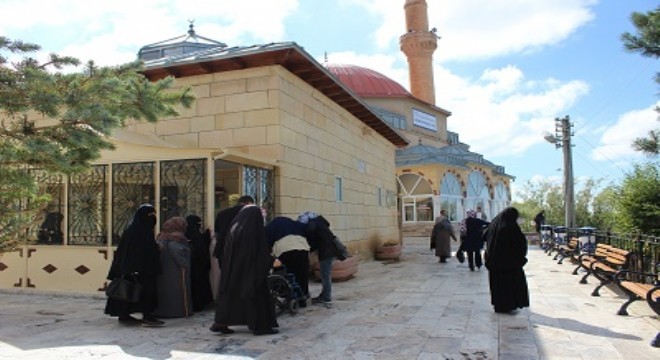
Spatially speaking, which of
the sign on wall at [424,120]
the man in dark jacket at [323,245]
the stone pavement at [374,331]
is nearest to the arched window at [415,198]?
the sign on wall at [424,120]

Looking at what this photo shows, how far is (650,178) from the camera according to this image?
10141 mm

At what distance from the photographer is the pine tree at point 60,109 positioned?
4504 mm

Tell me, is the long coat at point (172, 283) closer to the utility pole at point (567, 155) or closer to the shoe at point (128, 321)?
the shoe at point (128, 321)

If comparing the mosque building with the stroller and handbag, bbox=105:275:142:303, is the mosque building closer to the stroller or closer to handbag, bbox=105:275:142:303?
the stroller

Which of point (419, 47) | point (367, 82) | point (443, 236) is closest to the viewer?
point (443, 236)

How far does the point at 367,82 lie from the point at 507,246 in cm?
2467

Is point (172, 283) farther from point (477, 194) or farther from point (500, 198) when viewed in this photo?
point (500, 198)

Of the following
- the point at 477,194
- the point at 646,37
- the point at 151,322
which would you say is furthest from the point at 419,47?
the point at 151,322

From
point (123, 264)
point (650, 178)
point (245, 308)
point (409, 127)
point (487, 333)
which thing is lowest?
point (487, 333)

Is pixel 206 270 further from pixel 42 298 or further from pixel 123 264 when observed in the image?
pixel 42 298

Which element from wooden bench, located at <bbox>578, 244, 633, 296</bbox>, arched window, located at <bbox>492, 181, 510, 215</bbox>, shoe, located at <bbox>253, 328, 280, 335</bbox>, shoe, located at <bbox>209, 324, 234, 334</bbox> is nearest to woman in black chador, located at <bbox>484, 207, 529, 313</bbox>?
wooden bench, located at <bbox>578, 244, 633, 296</bbox>

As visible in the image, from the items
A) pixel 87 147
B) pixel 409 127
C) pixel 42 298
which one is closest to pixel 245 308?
pixel 87 147

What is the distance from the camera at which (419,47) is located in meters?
35.3

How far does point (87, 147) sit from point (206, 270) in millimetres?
2232
